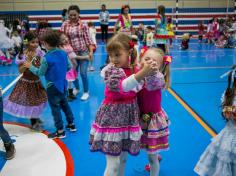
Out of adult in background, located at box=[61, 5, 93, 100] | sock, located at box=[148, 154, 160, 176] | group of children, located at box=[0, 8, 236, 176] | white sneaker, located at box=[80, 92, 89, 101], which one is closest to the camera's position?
group of children, located at box=[0, 8, 236, 176]

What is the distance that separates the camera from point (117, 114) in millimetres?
2143

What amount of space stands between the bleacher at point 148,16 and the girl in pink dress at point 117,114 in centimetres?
1489

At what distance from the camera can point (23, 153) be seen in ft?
10.9

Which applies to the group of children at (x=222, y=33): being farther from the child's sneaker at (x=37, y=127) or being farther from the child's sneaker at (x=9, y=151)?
the child's sneaker at (x=9, y=151)

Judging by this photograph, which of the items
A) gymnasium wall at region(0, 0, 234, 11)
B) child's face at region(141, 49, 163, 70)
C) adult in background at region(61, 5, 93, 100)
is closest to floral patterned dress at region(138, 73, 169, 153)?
child's face at region(141, 49, 163, 70)

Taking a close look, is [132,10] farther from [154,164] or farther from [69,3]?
[154,164]

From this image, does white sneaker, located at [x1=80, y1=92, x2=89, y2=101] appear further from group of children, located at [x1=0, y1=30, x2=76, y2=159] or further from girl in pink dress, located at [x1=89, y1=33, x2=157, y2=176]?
girl in pink dress, located at [x1=89, y1=33, x2=157, y2=176]

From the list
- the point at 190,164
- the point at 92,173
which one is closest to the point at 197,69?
the point at 190,164

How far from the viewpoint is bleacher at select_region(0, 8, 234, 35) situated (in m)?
16.4

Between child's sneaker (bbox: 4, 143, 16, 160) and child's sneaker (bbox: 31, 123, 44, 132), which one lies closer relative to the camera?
child's sneaker (bbox: 4, 143, 16, 160)

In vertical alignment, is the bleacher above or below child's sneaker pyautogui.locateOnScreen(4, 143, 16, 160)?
above

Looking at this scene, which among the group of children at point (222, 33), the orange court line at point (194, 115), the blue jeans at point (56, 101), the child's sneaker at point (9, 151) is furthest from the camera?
the group of children at point (222, 33)

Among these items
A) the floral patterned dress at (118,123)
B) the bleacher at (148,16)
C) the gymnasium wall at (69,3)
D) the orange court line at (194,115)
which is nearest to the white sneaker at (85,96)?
the orange court line at (194,115)

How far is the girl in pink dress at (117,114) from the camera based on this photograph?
204 cm
